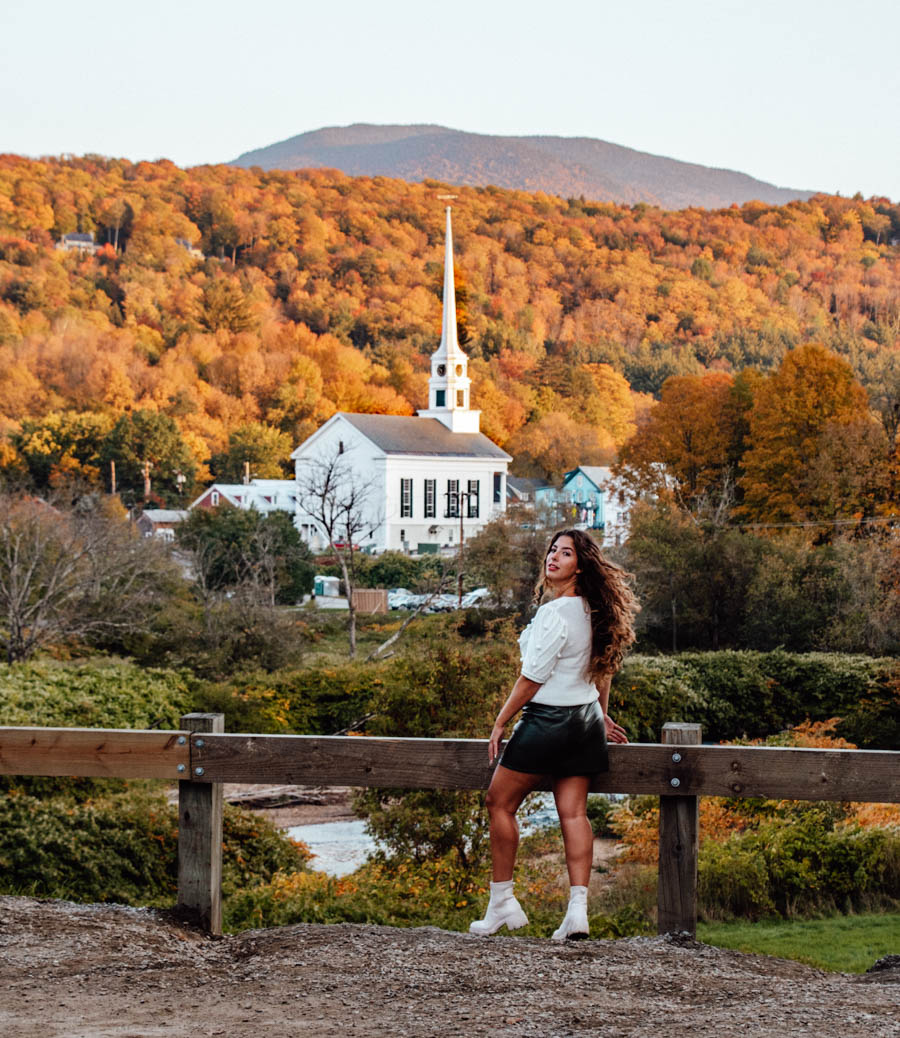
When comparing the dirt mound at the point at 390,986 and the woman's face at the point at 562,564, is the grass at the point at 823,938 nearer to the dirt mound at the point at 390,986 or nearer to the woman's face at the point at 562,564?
the dirt mound at the point at 390,986

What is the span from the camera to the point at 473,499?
74.9 meters

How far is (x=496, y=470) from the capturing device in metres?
75.7

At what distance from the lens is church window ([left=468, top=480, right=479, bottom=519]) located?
74.8 m

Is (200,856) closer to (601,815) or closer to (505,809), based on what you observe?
(505,809)

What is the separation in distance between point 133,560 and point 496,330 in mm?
100905

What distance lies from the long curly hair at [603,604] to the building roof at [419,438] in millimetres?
67671

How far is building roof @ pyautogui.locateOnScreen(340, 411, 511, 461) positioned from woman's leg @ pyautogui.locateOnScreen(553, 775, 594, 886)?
67.9 meters

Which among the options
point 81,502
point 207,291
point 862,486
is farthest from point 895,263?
point 81,502

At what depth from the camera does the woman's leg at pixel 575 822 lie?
5.20 m

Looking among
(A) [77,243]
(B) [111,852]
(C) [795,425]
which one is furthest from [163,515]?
(A) [77,243]

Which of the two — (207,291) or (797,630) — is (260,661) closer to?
(797,630)

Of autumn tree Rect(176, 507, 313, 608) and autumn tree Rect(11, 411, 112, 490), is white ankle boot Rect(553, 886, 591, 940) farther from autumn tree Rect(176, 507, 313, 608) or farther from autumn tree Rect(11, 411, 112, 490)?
autumn tree Rect(11, 411, 112, 490)

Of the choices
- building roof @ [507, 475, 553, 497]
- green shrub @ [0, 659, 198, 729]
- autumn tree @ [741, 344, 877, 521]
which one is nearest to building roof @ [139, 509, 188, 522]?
building roof @ [507, 475, 553, 497]

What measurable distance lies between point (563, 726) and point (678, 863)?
0.71 m
